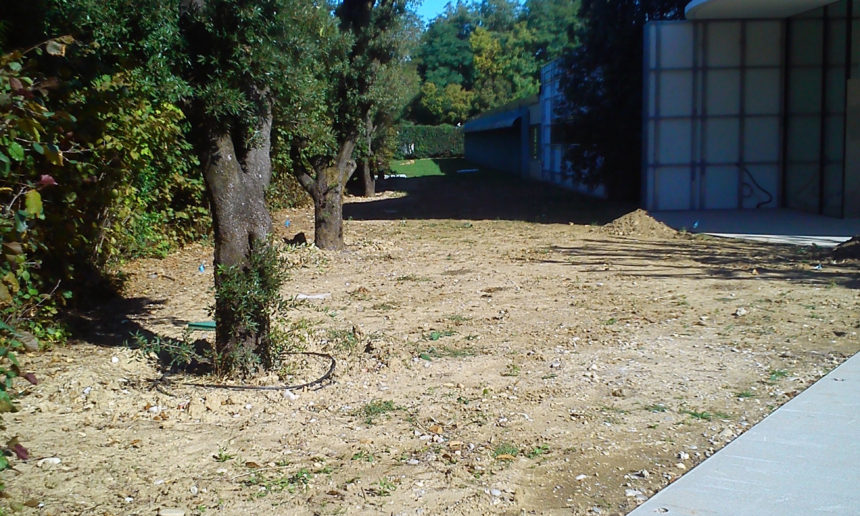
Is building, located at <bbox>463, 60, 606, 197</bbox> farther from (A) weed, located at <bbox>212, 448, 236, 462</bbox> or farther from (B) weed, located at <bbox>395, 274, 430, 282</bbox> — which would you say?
(A) weed, located at <bbox>212, 448, 236, 462</bbox>

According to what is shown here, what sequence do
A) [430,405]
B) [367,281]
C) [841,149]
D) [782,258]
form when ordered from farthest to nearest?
[841,149] → [782,258] → [367,281] → [430,405]

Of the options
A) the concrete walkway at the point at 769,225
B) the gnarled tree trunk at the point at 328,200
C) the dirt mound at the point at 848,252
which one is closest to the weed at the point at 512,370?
the dirt mound at the point at 848,252

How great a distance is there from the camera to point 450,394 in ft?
21.0

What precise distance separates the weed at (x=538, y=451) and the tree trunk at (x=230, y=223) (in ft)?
8.39

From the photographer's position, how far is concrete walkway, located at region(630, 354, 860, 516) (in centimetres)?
436

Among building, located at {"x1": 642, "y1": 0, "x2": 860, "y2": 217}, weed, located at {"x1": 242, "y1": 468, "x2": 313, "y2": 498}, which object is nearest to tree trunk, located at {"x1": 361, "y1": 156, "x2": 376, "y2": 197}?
building, located at {"x1": 642, "y1": 0, "x2": 860, "y2": 217}

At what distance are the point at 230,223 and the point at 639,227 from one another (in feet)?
40.2

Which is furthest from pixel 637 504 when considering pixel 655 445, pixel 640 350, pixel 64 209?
pixel 64 209

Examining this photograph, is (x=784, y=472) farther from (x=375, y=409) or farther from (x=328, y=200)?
(x=328, y=200)

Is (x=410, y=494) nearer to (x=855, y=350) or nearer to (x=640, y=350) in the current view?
(x=640, y=350)

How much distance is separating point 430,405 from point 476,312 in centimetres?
317

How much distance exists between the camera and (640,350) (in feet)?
24.5

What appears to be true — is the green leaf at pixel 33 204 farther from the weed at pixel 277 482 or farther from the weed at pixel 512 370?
the weed at pixel 512 370

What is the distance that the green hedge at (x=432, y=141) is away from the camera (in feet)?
204
